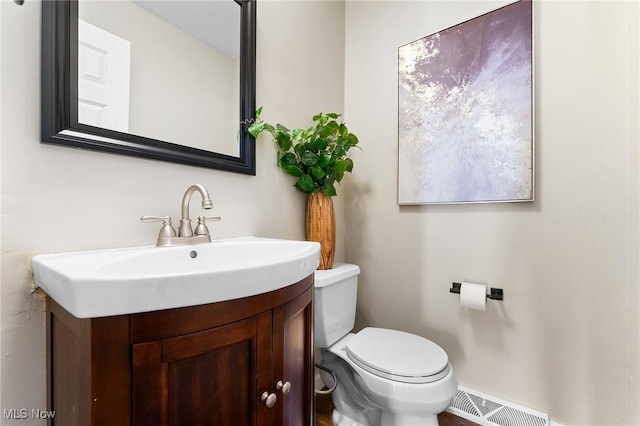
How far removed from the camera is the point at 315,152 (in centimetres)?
126

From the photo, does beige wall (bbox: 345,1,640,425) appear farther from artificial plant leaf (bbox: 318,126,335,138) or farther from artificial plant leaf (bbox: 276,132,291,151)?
artificial plant leaf (bbox: 276,132,291,151)

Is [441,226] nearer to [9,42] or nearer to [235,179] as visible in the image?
[235,179]

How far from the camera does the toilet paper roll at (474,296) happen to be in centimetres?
120

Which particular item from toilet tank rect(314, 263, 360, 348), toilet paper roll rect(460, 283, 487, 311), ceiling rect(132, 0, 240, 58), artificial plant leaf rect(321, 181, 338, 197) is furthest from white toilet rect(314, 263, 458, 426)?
ceiling rect(132, 0, 240, 58)

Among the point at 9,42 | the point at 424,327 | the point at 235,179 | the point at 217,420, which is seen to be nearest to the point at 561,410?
the point at 424,327

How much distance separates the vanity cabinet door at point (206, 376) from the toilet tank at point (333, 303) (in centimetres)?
52

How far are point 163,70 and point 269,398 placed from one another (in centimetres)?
101

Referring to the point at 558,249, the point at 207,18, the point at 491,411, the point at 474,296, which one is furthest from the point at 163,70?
the point at 491,411

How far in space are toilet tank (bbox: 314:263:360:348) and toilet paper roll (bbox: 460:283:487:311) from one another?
477mm

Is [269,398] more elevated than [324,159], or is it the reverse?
[324,159]

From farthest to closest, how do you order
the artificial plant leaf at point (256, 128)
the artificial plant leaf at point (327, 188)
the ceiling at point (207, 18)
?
the artificial plant leaf at point (327, 188)
the artificial plant leaf at point (256, 128)
the ceiling at point (207, 18)

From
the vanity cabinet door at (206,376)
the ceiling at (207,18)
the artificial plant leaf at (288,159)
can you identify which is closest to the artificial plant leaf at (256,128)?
the artificial plant leaf at (288,159)

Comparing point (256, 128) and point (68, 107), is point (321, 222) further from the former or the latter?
point (68, 107)

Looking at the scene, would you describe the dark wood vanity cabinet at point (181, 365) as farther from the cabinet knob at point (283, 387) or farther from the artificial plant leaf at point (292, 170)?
the artificial plant leaf at point (292, 170)
